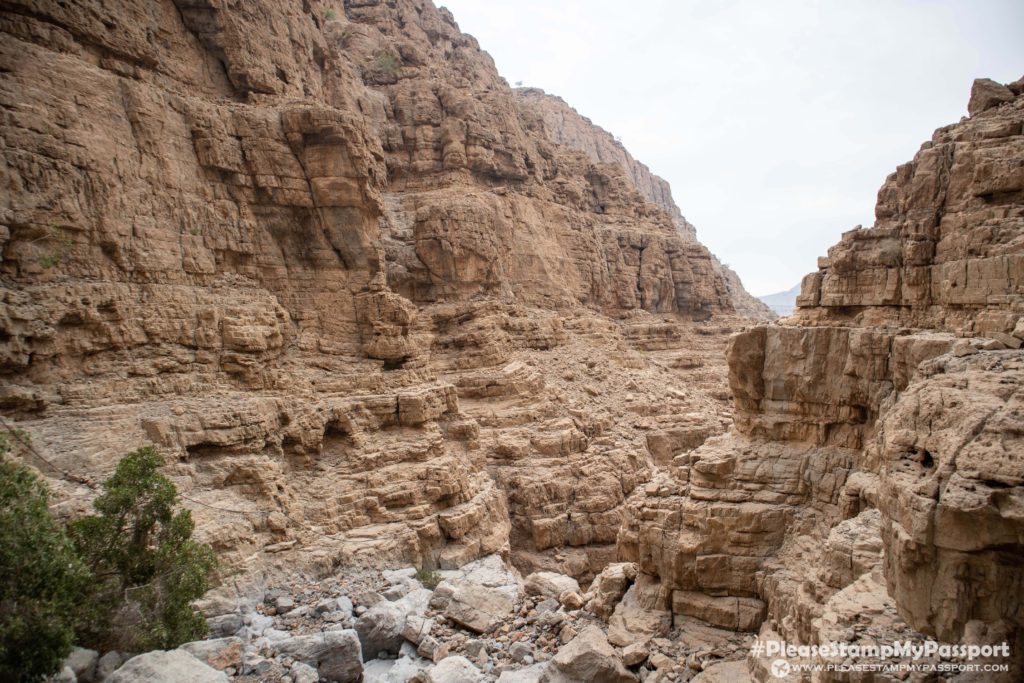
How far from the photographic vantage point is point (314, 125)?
67.1ft

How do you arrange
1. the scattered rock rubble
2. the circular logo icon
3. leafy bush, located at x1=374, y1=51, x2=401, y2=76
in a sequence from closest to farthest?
1. the circular logo icon
2. the scattered rock rubble
3. leafy bush, located at x1=374, y1=51, x2=401, y2=76

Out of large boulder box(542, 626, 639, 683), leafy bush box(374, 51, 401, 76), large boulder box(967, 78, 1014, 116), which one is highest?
leafy bush box(374, 51, 401, 76)

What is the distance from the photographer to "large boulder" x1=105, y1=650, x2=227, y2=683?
29.7 ft

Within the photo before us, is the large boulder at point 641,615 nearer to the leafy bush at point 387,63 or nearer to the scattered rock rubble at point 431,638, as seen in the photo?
the scattered rock rubble at point 431,638

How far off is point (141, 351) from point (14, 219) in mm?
4130

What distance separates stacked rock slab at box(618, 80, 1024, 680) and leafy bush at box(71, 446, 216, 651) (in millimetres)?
9657

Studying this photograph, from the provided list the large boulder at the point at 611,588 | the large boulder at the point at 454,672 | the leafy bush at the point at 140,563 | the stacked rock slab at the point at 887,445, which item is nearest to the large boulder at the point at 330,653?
the large boulder at the point at 454,672

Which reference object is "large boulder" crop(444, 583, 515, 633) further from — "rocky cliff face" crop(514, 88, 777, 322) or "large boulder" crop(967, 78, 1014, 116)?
"rocky cliff face" crop(514, 88, 777, 322)

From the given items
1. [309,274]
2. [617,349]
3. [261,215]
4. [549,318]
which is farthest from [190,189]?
[617,349]

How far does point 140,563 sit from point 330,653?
4083mm

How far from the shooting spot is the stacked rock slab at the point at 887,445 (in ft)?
21.9

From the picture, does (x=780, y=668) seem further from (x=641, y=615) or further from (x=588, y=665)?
(x=641, y=615)

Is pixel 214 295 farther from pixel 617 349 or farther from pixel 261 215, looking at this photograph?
pixel 617 349

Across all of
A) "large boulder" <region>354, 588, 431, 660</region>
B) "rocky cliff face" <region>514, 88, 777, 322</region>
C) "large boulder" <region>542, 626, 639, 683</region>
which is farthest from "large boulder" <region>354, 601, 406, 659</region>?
"rocky cliff face" <region>514, 88, 777, 322</region>
